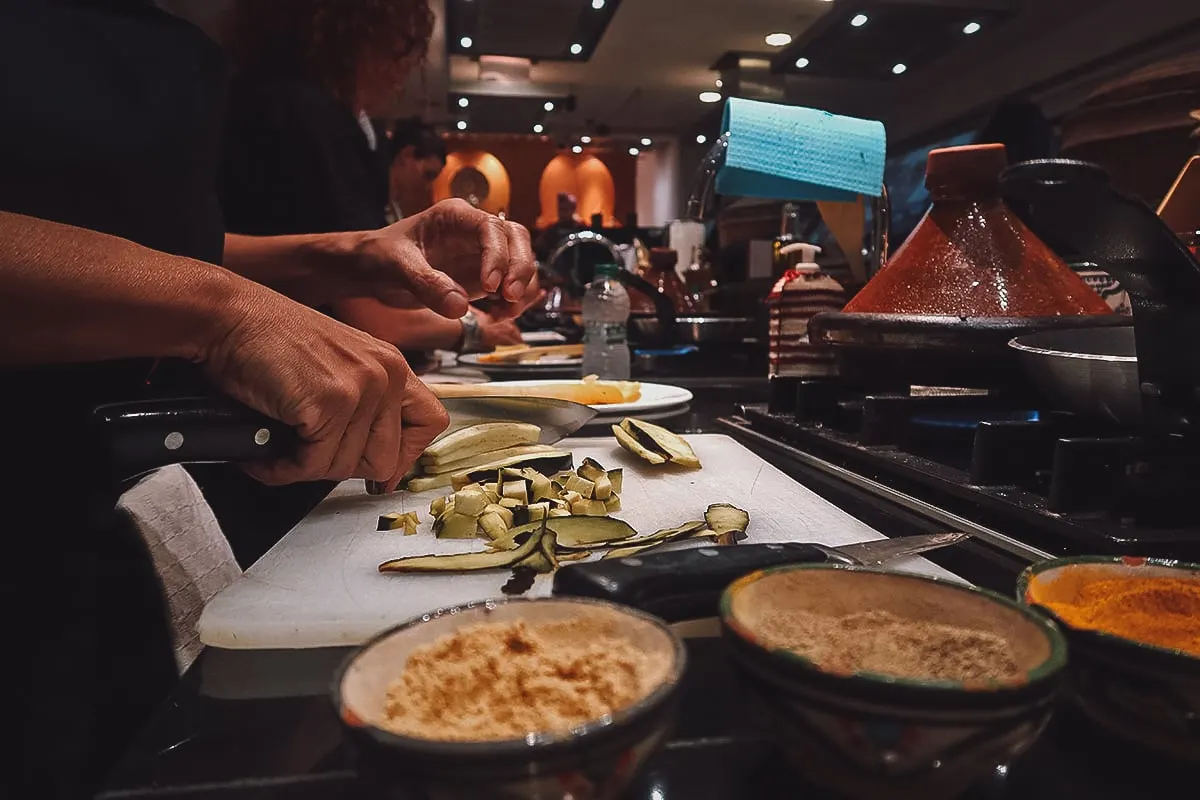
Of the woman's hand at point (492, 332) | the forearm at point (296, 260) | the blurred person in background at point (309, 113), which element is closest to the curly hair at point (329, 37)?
the blurred person in background at point (309, 113)

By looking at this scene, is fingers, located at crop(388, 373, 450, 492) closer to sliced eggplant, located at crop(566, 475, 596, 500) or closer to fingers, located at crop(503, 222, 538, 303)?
sliced eggplant, located at crop(566, 475, 596, 500)

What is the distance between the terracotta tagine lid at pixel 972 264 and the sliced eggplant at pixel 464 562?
0.71 m

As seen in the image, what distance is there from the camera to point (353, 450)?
80 cm

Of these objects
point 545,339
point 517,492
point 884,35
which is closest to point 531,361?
point 545,339

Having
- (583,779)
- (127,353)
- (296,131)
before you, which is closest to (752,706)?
(583,779)

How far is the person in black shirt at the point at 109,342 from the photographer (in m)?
0.70

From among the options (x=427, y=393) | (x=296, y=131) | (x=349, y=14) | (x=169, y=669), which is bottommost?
(x=169, y=669)

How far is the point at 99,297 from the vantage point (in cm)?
67

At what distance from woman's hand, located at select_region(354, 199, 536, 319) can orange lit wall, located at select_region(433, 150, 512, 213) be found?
8.73m

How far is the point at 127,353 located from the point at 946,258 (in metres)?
1.10

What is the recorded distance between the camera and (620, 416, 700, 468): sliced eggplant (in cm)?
112

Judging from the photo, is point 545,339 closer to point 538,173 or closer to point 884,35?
point 884,35

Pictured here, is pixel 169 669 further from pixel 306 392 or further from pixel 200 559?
pixel 306 392

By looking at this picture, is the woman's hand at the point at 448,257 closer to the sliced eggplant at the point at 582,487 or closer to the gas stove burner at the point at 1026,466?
the sliced eggplant at the point at 582,487
